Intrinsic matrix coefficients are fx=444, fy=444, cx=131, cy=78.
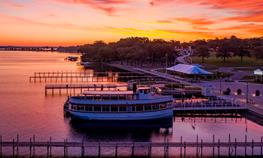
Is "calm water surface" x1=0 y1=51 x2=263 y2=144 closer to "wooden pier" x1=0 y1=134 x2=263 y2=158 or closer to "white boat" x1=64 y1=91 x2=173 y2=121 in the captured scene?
"white boat" x1=64 y1=91 x2=173 y2=121

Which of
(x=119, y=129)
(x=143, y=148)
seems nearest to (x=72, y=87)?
(x=119, y=129)

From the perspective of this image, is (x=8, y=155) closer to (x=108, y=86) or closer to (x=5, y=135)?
(x=5, y=135)

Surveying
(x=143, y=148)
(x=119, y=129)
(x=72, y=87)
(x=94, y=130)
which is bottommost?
(x=143, y=148)

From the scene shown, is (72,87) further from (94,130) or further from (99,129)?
(94,130)

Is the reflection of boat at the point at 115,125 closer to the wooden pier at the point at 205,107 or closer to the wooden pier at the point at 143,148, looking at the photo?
the wooden pier at the point at 205,107

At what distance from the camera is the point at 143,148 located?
52.4 metres

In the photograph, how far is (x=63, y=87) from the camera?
107062 mm

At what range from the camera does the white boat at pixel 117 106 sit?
2616 inches

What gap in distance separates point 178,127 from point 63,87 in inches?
1858

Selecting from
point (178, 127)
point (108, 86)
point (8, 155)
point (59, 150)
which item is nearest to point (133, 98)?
point (178, 127)

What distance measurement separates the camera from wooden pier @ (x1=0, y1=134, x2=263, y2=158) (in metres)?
48.5

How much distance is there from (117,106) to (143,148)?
1535 centimetres

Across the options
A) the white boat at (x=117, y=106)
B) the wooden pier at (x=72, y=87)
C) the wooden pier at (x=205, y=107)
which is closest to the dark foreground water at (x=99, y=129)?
the wooden pier at (x=205, y=107)

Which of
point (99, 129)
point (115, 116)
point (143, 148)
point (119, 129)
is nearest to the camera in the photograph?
point (143, 148)
